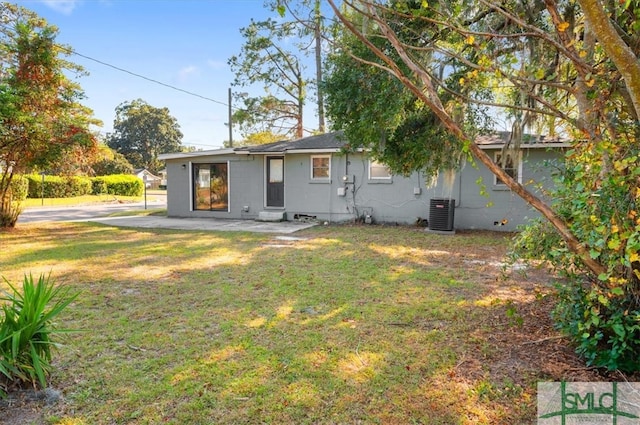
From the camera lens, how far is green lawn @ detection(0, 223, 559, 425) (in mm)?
2301

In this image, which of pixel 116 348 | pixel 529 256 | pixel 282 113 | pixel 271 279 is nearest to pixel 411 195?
pixel 271 279

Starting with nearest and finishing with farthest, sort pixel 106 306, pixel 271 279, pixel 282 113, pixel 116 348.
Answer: pixel 116 348 < pixel 106 306 < pixel 271 279 < pixel 282 113

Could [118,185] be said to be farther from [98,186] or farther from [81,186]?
[81,186]

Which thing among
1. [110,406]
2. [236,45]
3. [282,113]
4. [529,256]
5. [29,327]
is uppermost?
[236,45]

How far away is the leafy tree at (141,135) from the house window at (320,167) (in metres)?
44.0

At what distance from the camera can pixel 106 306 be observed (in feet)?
13.6

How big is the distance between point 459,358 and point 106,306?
3657mm

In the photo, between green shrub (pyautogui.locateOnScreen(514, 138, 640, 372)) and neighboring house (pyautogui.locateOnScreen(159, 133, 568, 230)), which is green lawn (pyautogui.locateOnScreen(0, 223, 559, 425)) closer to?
green shrub (pyautogui.locateOnScreen(514, 138, 640, 372))

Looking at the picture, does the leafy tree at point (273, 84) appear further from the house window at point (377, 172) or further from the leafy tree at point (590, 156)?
the leafy tree at point (590, 156)

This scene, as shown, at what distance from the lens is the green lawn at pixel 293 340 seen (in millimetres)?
2301

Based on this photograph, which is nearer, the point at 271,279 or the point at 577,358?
the point at 577,358

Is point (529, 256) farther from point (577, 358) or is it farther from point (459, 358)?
point (459, 358)

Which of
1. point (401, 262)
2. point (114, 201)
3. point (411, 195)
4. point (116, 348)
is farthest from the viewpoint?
point (114, 201)

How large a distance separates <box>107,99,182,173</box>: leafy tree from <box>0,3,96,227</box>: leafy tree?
43.6 m
